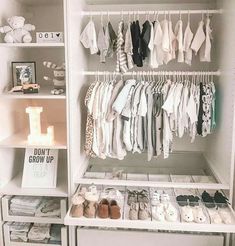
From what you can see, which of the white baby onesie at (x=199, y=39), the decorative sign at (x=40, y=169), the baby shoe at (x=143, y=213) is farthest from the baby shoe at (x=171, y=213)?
the white baby onesie at (x=199, y=39)

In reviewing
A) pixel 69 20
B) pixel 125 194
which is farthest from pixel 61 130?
pixel 69 20

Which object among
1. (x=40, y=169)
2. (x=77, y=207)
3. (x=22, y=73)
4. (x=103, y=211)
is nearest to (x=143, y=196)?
(x=103, y=211)

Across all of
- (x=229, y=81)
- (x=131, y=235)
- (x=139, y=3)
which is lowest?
(x=131, y=235)

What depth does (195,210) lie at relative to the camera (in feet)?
6.41

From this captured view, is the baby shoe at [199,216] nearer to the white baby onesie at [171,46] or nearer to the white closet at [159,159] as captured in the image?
the white closet at [159,159]

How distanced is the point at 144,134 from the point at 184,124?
0.30m

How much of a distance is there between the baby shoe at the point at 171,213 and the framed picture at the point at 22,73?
1359mm

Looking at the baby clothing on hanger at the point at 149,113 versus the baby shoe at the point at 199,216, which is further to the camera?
the baby clothing on hanger at the point at 149,113

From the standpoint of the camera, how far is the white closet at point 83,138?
2047 millimetres

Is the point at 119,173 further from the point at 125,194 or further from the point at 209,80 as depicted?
the point at 209,80

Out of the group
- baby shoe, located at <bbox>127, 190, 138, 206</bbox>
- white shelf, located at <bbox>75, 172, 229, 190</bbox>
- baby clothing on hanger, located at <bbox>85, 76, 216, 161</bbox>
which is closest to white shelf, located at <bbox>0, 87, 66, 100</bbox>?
baby clothing on hanger, located at <bbox>85, 76, 216, 161</bbox>

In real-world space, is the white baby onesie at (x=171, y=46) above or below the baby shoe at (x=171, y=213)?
above

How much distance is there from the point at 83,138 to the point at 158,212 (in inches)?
36.6

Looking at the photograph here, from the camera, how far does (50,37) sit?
215cm
